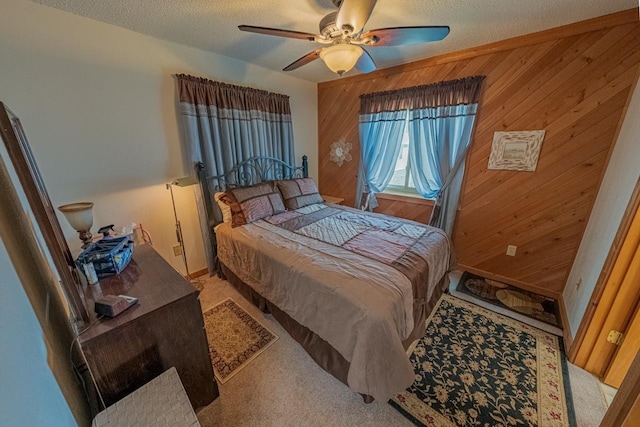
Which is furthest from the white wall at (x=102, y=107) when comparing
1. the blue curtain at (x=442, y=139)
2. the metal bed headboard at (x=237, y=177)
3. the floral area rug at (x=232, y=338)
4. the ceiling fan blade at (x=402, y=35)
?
the blue curtain at (x=442, y=139)

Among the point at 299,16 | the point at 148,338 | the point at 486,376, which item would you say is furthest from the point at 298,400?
the point at 299,16

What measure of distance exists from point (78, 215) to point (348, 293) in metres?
1.74

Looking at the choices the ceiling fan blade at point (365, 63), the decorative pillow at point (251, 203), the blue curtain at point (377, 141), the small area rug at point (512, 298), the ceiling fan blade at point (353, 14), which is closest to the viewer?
the ceiling fan blade at point (353, 14)

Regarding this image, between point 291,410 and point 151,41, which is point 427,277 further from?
point 151,41

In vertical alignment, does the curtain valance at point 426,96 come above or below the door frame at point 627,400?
above

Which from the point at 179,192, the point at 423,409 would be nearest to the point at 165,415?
the point at 423,409

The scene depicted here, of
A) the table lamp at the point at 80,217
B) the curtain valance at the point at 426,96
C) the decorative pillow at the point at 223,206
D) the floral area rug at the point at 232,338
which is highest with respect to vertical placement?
the curtain valance at the point at 426,96

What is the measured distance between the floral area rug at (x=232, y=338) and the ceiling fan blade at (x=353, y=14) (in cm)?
219

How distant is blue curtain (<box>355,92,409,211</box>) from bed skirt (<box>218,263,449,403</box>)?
59.9 inches

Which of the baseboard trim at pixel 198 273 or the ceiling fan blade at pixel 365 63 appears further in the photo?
the baseboard trim at pixel 198 273

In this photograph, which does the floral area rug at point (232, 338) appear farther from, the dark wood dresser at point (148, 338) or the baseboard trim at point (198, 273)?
the baseboard trim at point (198, 273)

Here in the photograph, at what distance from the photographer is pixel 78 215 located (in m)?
1.47

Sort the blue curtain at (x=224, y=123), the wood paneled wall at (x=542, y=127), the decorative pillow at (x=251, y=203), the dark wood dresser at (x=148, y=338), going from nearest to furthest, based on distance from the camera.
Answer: the dark wood dresser at (x=148, y=338)
the wood paneled wall at (x=542, y=127)
the blue curtain at (x=224, y=123)
the decorative pillow at (x=251, y=203)

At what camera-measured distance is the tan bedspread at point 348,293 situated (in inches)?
50.6
